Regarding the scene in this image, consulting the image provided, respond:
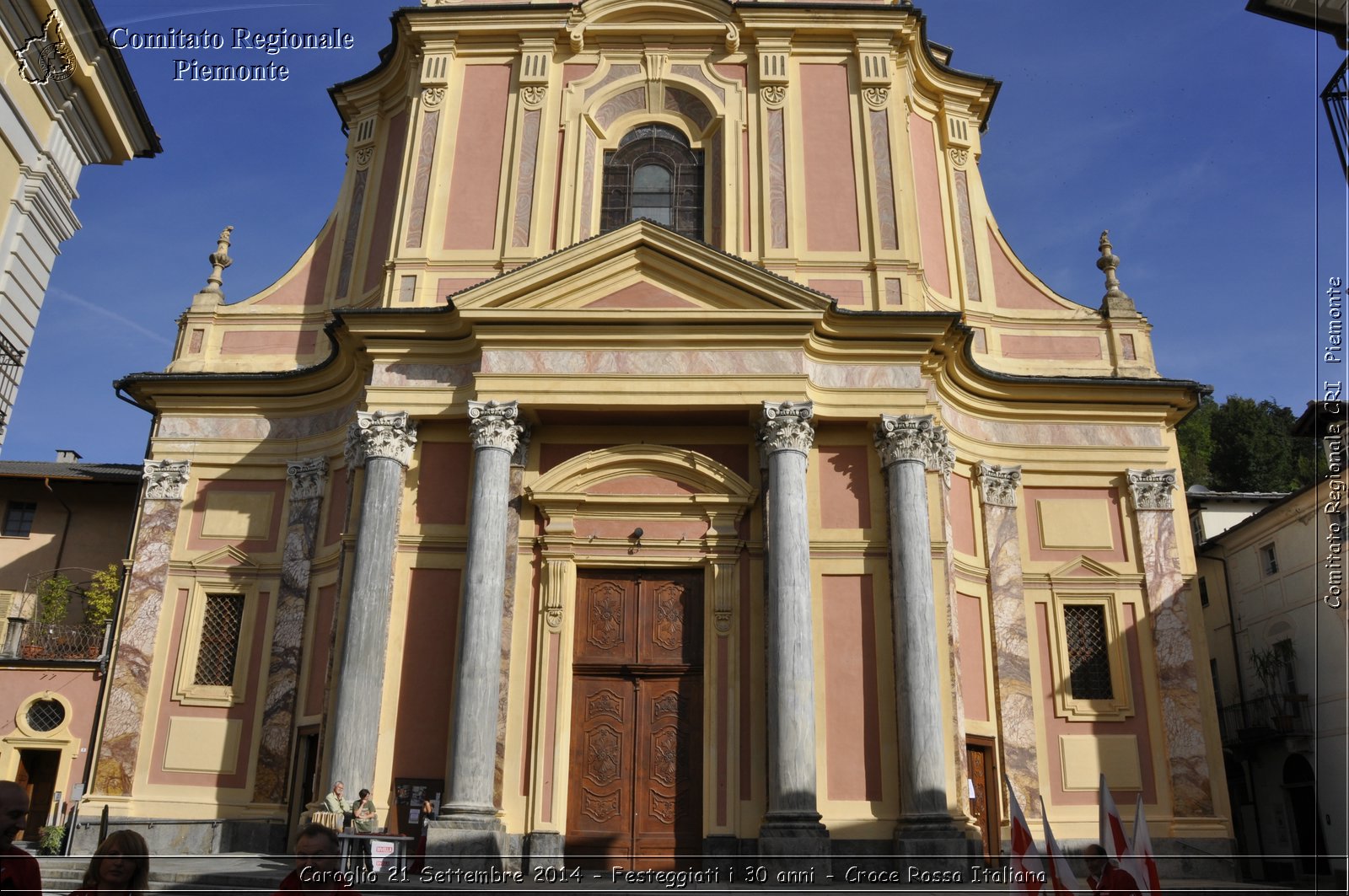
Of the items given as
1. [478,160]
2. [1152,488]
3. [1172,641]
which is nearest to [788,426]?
[1152,488]

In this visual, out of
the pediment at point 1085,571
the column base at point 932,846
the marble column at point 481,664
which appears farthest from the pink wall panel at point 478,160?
the column base at point 932,846

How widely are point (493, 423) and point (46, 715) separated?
10.9 meters

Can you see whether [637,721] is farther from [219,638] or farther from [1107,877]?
[1107,877]

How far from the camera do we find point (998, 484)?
713 inches

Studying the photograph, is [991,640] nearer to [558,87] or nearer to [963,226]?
[963,226]

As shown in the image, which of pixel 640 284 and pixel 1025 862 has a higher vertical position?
pixel 640 284

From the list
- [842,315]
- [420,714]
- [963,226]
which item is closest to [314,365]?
[420,714]

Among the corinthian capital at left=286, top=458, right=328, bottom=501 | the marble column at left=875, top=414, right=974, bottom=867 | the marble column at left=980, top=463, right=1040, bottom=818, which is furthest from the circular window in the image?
the marble column at left=980, top=463, right=1040, bottom=818

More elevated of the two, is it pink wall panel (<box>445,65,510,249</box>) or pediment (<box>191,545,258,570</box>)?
pink wall panel (<box>445,65,510,249</box>)

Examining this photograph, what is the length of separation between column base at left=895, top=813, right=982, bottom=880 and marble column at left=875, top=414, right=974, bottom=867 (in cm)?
1

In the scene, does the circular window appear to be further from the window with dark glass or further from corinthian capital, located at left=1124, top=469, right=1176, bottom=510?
corinthian capital, located at left=1124, top=469, right=1176, bottom=510

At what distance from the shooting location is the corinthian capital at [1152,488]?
18094 millimetres

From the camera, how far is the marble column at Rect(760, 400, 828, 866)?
45.2 ft

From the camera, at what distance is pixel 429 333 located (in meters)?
16.7
